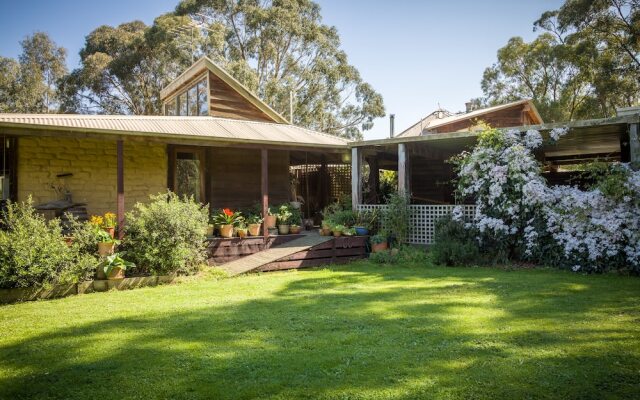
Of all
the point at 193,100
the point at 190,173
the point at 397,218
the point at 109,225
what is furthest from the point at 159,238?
the point at 193,100

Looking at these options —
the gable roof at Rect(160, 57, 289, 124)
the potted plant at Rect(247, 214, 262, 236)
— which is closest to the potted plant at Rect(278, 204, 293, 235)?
the potted plant at Rect(247, 214, 262, 236)

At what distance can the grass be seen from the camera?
10.7 ft

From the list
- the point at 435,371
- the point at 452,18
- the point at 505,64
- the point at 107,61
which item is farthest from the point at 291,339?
the point at 505,64

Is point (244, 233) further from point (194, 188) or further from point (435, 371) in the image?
point (435, 371)

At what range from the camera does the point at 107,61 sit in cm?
2856

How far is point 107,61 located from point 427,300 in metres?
29.7

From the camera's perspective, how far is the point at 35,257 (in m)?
6.86

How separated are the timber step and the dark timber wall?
2.93m

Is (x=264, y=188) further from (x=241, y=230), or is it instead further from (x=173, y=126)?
(x=173, y=126)

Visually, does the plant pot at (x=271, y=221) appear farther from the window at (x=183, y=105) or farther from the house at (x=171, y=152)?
the window at (x=183, y=105)

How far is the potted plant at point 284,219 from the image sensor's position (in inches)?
444

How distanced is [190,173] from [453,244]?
25.8ft

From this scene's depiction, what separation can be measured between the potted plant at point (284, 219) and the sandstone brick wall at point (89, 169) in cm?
339

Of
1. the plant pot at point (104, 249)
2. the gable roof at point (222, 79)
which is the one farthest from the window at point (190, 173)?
the plant pot at point (104, 249)
